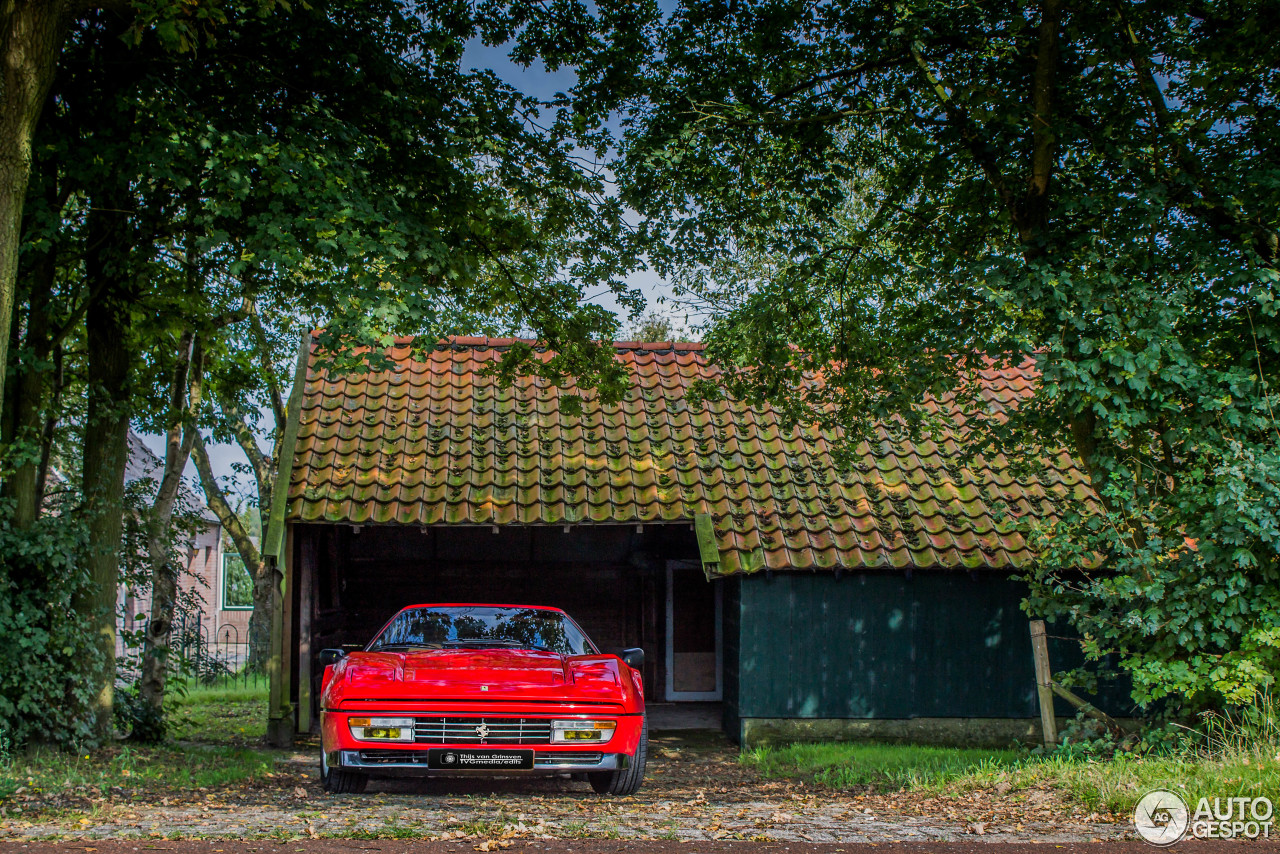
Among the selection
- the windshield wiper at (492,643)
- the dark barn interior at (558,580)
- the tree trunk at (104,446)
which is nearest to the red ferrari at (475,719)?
the windshield wiper at (492,643)

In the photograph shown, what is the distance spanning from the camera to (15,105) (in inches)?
265

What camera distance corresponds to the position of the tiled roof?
1092 cm

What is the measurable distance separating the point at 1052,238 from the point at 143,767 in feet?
30.3

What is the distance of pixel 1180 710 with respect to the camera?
7949mm

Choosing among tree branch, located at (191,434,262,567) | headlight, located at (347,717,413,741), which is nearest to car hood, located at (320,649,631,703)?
headlight, located at (347,717,413,741)

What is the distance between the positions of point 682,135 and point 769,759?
6244 mm

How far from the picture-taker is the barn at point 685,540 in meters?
10.9

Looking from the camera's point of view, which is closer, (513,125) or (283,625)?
(513,125)

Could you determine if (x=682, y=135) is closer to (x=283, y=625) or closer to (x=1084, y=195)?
(x=1084, y=195)

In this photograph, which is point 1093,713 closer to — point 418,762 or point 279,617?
point 418,762

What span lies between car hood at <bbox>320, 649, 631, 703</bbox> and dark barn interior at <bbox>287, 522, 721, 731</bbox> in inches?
232

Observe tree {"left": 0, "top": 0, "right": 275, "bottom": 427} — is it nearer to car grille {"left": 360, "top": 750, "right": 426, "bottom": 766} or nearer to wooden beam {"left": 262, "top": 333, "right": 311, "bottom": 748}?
car grille {"left": 360, "top": 750, "right": 426, "bottom": 766}

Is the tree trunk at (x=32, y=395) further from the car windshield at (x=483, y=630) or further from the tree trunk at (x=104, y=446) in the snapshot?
the car windshield at (x=483, y=630)

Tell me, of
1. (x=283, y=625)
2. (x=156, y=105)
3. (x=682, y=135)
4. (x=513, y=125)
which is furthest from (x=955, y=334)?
(x=283, y=625)
